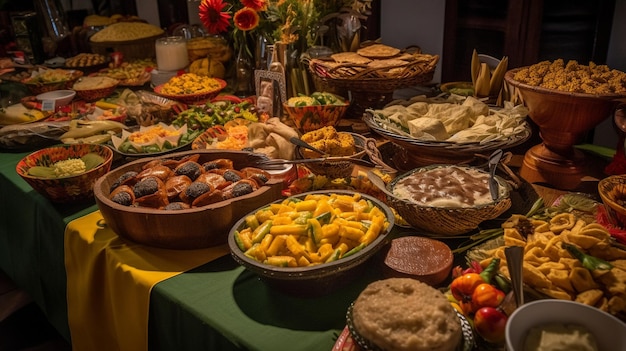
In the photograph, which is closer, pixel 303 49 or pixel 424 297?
pixel 424 297

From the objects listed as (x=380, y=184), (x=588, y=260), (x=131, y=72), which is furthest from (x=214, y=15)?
(x=588, y=260)

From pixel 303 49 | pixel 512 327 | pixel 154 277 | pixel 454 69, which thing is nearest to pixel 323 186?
pixel 154 277

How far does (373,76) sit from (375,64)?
0.07m

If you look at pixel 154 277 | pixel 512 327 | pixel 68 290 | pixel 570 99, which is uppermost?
pixel 570 99

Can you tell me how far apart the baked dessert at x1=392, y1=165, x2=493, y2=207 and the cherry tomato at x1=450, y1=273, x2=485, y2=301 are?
0.30 m

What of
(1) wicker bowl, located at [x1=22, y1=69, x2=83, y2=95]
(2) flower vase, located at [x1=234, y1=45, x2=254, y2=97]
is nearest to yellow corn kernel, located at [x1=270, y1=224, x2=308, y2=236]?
(2) flower vase, located at [x1=234, y1=45, x2=254, y2=97]

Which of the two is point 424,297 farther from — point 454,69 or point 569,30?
point 454,69

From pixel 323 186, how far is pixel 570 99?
826mm

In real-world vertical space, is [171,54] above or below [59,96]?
above

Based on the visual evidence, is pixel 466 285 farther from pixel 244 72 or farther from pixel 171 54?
pixel 171 54

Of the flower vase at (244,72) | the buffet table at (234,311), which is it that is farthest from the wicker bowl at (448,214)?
the flower vase at (244,72)

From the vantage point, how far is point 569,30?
9.62 ft

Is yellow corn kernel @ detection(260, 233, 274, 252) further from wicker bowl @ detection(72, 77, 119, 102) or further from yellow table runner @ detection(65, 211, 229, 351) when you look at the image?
wicker bowl @ detection(72, 77, 119, 102)

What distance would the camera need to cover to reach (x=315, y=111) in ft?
7.48
